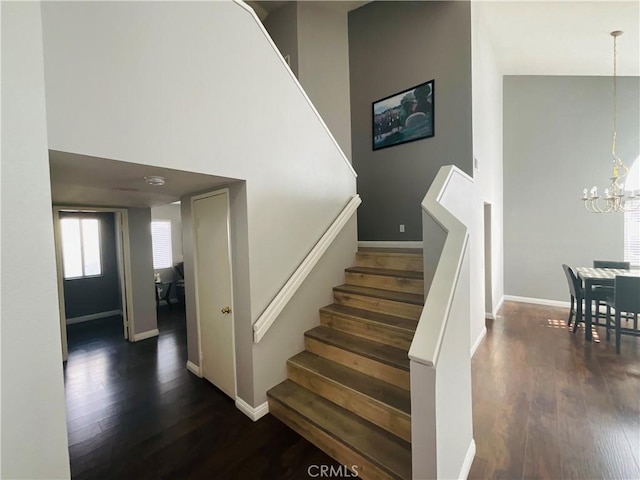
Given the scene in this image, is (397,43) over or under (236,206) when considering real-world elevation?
over

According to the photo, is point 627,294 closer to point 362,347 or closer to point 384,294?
point 384,294

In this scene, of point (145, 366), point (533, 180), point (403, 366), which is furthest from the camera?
point (533, 180)

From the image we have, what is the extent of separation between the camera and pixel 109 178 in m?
2.12

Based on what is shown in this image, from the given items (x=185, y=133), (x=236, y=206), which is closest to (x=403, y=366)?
(x=236, y=206)

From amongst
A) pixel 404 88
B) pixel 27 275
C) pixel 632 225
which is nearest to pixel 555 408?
pixel 27 275

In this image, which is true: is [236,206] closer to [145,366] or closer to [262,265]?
[262,265]

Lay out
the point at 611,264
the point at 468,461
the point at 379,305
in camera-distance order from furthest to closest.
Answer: the point at 611,264 → the point at 379,305 → the point at 468,461

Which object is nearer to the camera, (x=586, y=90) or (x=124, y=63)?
(x=124, y=63)

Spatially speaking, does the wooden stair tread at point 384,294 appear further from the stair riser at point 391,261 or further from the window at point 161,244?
the window at point 161,244

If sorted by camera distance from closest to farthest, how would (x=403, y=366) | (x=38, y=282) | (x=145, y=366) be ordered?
(x=38, y=282), (x=403, y=366), (x=145, y=366)

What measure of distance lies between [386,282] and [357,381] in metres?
1.12

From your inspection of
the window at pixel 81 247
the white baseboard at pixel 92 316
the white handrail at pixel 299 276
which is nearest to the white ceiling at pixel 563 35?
the white handrail at pixel 299 276

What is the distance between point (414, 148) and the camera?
14.3 ft

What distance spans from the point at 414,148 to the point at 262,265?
3.24 m
